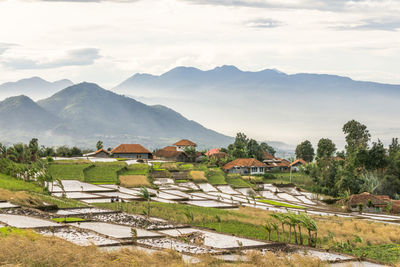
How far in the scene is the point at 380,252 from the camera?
982 inches

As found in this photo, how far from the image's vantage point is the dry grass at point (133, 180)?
170 ft

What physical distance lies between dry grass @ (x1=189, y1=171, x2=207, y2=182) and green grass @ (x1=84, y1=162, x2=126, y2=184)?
29.0ft

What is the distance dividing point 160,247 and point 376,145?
175 feet

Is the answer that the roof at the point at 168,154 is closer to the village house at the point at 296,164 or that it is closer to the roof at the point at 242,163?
the roof at the point at 242,163

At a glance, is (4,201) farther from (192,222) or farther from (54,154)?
(54,154)

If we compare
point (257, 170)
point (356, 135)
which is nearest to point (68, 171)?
point (257, 170)

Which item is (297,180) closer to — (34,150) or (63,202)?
(34,150)

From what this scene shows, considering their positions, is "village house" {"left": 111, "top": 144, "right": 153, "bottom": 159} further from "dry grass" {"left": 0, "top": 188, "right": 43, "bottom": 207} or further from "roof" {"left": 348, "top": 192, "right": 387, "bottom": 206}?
"dry grass" {"left": 0, "top": 188, "right": 43, "bottom": 207}

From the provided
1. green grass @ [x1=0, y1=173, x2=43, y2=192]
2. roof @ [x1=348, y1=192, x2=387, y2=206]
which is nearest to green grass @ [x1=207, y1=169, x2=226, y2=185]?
roof @ [x1=348, y1=192, x2=387, y2=206]

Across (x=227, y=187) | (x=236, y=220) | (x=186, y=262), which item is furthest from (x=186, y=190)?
(x=186, y=262)

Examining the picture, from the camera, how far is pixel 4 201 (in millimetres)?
34156

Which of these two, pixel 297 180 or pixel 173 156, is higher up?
pixel 173 156

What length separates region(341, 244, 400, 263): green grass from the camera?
75.6ft

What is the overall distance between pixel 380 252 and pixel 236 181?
41.0 metres
